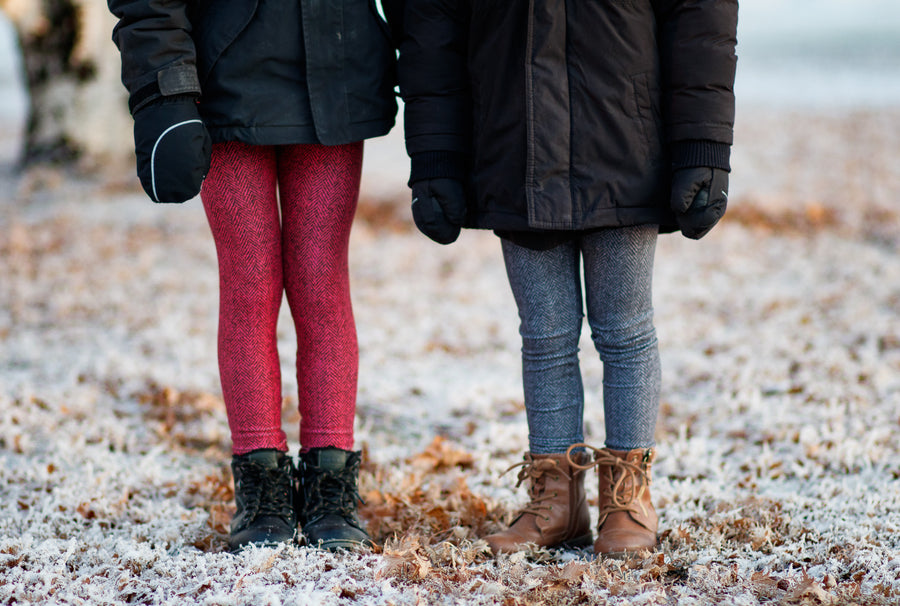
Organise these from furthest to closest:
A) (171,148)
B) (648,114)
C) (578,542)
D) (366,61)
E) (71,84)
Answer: (71,84) < (578,542) < (366,61) < (648,114) < (171,148)

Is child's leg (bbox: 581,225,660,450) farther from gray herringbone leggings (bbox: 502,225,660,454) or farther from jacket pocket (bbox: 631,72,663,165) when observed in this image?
jacket pocket (bbox: 631,72,663,165)

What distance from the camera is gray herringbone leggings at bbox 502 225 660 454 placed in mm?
2291

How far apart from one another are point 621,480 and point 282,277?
1.17 m

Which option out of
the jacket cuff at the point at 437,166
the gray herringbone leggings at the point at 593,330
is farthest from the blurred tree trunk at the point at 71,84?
the gray herringbone leggings at the point at 593,330

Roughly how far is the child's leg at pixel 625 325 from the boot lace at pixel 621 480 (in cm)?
5

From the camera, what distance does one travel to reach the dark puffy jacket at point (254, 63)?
6.78 feet

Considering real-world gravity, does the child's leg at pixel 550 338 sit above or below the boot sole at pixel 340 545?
above

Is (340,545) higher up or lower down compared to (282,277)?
lower down

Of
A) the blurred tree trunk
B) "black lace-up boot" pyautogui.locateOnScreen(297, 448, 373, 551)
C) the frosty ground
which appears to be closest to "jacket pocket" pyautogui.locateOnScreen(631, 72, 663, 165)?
the frosty ground

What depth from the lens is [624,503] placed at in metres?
2.38

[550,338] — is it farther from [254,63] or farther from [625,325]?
[254,63]

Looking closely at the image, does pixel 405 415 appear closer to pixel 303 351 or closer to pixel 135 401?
pixel 135 401

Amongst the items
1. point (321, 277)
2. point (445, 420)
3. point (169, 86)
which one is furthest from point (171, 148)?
point (445, 420)

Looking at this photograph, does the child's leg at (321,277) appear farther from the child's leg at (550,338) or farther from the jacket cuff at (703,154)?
the jacket cuff at (703,154)
